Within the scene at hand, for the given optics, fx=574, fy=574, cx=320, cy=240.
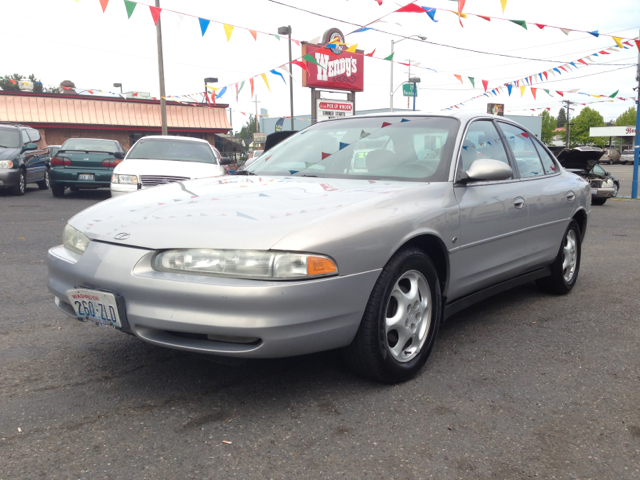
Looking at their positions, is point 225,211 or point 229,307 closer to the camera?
point 229,307

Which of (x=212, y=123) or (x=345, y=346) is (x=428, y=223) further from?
(x=212, y=123)

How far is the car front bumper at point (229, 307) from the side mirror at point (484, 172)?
3.69 ft

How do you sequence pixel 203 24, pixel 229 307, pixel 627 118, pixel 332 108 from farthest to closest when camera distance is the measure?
pixel 627 118 < pixel 332 108 < pixel 203 24 < pixel 229 307

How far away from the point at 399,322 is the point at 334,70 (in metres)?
19.9

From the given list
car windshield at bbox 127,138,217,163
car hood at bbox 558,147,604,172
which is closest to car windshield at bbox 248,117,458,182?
car hood at bbox 558,147,604,172

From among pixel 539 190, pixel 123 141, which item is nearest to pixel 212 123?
pixel 123 141

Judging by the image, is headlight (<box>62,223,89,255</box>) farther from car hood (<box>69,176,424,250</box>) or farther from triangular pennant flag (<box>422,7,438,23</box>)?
triangular pennant flag (<box>422,7,438,23</box>)

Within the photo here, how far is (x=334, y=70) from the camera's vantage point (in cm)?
2167

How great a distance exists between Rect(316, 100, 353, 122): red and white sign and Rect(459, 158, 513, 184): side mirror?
17.6 metres

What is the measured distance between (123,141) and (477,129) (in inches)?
1218

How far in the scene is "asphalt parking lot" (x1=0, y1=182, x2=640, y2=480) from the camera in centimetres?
219

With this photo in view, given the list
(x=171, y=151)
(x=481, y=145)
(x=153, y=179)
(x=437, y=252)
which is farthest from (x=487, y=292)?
(x=171, y=151)

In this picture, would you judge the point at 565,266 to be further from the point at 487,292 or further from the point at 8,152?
the point at 8,152

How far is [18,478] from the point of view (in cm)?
205
